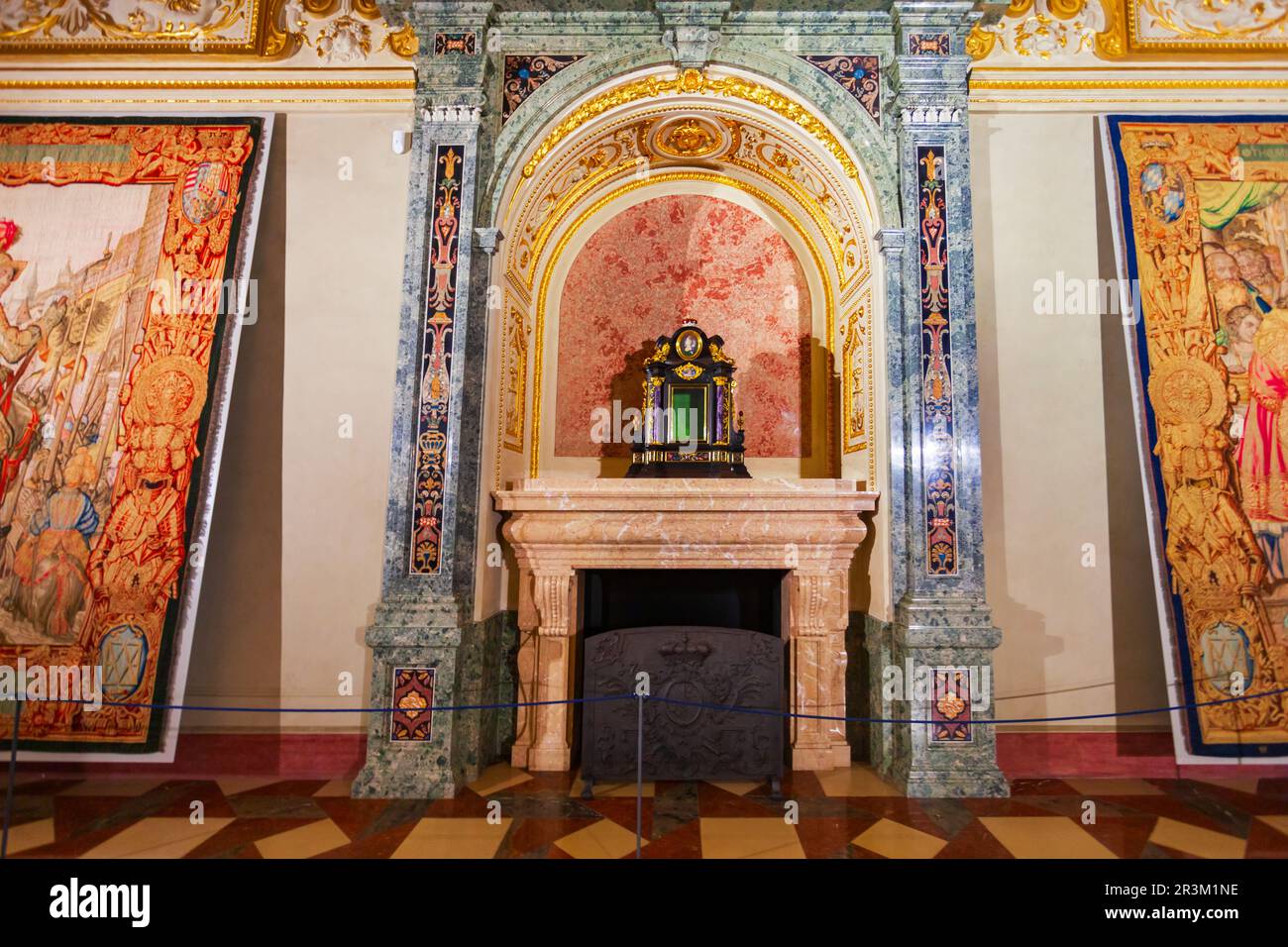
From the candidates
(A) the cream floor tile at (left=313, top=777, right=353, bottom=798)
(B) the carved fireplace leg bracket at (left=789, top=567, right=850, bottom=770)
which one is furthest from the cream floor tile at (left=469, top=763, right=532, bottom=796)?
(B) the carved fireplace leg bracket at (left=789, top=567, right=850, bottom=770)

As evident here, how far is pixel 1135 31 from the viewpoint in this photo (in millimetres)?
3971

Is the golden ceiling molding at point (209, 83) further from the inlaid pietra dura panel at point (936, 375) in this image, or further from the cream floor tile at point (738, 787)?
the cream floor tile at point (738, 787)

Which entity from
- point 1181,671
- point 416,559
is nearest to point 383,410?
point 416,559

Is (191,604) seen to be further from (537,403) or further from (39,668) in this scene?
(537,403)

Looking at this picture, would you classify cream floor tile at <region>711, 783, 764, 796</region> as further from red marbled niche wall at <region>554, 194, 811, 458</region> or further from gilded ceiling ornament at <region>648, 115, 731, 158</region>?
gilded ceiling ornament at <region>648, 115, 731, 158</region>

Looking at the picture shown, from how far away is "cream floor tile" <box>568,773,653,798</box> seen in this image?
3.39 meters

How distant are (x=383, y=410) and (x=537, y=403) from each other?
121 cm

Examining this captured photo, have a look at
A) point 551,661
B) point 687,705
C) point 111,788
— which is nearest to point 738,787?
point 687,705

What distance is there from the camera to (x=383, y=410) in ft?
12.5

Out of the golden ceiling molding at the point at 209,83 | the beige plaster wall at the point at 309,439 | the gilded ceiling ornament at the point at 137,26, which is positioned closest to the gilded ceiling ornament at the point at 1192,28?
the golden ceiling molding at the point at 209,83

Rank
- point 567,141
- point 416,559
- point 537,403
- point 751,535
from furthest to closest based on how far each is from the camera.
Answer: point 537,403 < point 567,141 < point 751,535 < point 416,559
